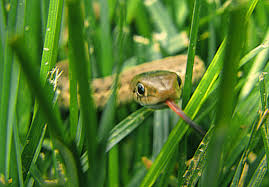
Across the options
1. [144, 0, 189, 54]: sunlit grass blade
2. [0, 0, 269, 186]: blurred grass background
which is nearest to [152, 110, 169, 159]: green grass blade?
[0, 0, 269, 186]: blurred grass background

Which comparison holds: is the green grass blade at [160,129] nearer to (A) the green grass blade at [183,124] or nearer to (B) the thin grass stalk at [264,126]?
(A) the green grass blade at [183,124]

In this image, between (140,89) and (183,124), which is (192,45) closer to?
(183,124)

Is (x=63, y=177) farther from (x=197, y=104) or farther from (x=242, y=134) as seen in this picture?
(x=242, y=134)

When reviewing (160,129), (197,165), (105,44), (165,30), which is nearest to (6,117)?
(197,165)

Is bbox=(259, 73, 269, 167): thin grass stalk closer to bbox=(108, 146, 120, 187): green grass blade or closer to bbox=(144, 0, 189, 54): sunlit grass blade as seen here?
bbox=(108, 146, 120, 187): green grass blade

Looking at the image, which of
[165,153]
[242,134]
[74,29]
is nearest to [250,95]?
[242,134]

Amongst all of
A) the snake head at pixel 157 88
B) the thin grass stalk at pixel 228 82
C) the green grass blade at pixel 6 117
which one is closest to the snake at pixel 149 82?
the snake head at pixel 157 88
